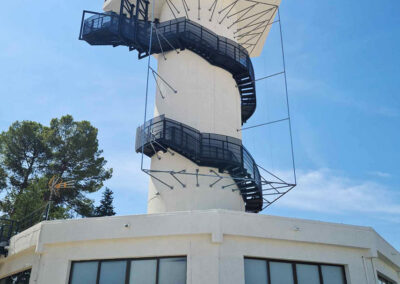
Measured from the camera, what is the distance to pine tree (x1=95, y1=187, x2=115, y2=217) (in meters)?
36.1

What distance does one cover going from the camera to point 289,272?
1409cm

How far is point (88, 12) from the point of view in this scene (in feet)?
83.3

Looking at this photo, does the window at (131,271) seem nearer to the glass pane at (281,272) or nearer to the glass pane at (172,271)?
the glass pane at (172,271)

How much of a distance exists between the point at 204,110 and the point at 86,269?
11250 millimetres

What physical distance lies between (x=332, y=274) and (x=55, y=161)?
2671 centimetres

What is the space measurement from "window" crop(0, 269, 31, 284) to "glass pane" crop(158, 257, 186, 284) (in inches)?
216

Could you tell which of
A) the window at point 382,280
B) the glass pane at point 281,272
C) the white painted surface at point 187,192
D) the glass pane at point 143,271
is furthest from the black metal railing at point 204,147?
the glass pane at point 143,271

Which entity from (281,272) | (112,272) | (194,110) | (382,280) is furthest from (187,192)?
(382,280)

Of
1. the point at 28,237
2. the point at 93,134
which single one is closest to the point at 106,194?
the point at 93,134

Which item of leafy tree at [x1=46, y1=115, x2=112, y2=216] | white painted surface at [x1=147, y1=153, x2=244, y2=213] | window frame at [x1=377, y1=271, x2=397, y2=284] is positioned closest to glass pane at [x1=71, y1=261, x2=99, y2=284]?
white painted surface at [x1=147, y1=153, x2=244, y2=213]

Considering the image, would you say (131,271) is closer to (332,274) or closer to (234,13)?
(332,274)

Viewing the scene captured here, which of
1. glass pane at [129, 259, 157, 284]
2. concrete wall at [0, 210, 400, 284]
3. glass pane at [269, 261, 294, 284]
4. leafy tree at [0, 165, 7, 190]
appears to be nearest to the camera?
concrete wall at [0, 210, 400, 284]

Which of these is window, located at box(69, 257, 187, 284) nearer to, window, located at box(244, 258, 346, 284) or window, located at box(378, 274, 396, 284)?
window, located at box(244, 258, 346, 284)

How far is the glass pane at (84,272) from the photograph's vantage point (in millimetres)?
14117
